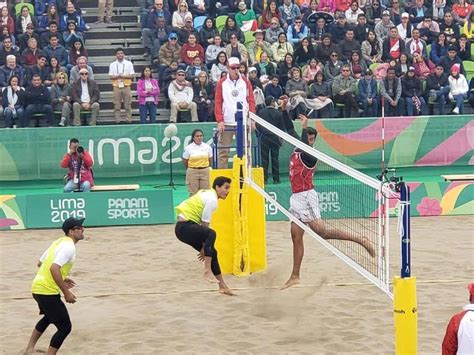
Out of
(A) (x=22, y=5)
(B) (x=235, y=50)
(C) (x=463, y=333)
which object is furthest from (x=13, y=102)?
(C) (x=463, y=333)

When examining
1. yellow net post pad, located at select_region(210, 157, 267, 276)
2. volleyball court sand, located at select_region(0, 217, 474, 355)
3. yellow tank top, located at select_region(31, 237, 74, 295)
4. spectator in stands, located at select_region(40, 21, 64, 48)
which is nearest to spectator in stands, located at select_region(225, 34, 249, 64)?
spectator in stands, located at select_region(40, 21, 64, 48)

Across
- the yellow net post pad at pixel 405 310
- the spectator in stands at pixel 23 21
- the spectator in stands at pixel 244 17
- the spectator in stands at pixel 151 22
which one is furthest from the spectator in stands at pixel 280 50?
the yellow net post pad at pixel 405 310

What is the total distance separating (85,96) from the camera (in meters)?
20.3

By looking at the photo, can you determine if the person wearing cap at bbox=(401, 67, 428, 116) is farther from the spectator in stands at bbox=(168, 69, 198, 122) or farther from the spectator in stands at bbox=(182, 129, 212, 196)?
the spectator in stands at bbox=(182, 129, 212, 196)

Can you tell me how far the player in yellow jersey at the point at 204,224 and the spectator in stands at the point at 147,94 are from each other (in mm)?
8631

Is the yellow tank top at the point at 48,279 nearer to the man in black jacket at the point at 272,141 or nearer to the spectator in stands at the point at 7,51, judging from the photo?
the man in black jacket at the point at 272,141

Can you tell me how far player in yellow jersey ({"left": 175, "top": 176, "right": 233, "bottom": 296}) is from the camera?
12.0 metres

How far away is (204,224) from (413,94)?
10403 mm

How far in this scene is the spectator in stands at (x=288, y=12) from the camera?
916 inches

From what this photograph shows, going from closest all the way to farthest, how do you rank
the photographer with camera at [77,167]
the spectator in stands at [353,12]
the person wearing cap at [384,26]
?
the photographer with camera at [77,167] < the person wearing cap at [384,26] < the spectator in stands at [353,12]

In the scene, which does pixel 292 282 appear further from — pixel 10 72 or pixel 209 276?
pixel 10 72

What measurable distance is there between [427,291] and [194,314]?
123 inches

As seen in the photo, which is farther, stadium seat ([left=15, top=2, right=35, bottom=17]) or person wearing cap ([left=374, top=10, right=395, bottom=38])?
person wearing cap ([left=374, top=10, right=395, bottom=38])

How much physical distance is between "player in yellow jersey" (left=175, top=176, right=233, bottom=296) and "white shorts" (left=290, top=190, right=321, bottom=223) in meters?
0.93
